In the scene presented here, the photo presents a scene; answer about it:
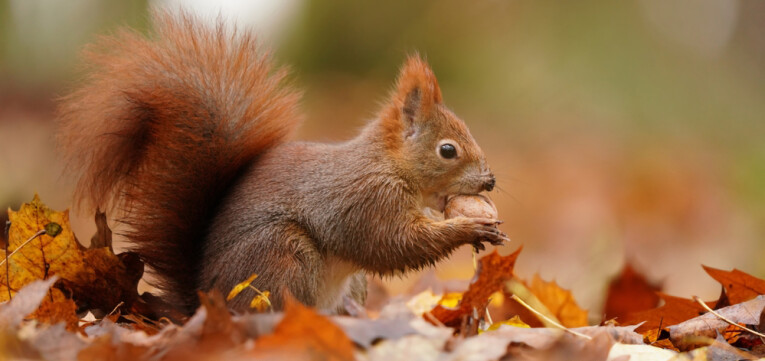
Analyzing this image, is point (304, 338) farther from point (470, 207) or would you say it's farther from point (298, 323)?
point (470, 207)

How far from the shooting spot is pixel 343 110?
277 inches

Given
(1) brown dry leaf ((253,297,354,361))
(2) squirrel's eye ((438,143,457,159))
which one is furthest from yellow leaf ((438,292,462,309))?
(1) brown dry leaf ((253,297,354,361))

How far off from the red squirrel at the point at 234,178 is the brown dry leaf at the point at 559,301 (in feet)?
1.31

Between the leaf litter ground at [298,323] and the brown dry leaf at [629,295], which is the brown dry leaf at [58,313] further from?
the brown dry leaf at [629,295]

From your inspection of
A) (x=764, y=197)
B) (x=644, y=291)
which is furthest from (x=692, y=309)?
(x=764, y=197)

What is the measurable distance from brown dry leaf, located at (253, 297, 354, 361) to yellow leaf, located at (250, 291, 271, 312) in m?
0.47

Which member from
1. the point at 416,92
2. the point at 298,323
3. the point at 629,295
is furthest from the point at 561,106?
the point at 298,323

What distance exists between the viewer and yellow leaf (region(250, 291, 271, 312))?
1.48 m

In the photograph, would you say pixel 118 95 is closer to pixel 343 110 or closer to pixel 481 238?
pixel 481 238

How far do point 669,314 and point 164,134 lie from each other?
50.8 inches

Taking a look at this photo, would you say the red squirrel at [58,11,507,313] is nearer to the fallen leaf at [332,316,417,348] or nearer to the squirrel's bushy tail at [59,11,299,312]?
the squirrel's bushy tail at [59,11,299,312]

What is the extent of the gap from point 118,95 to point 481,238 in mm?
930

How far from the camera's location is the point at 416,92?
2.04 m

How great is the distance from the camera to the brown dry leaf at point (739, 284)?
1.77 m
